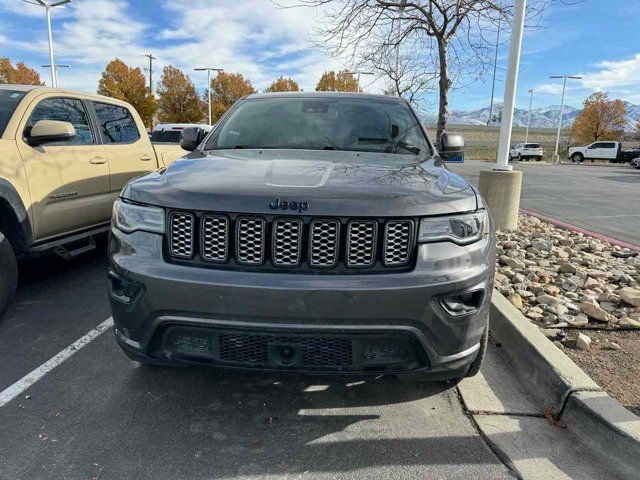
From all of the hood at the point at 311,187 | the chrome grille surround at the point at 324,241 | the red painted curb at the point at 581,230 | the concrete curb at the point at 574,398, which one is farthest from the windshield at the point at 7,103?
the red painted curb at the point at 581,230

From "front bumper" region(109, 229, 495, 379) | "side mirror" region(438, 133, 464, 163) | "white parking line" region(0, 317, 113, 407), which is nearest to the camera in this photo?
"front bumper" region(109, 229, 495, 379)

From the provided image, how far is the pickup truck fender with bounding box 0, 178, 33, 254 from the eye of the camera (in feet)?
12.1

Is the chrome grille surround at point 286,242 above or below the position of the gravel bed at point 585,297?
above

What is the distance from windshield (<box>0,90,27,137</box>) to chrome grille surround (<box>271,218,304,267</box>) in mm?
3080

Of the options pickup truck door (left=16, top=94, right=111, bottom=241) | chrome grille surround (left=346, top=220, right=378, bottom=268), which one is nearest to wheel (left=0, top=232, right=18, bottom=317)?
pickup truck door (left=16, top=94, right=111, bottom=241)

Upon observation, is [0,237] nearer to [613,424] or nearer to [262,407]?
[262,407]

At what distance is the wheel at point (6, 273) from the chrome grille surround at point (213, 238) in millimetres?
2312

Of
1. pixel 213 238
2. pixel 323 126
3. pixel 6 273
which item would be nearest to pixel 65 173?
pixel 6 273

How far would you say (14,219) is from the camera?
12.6 ft

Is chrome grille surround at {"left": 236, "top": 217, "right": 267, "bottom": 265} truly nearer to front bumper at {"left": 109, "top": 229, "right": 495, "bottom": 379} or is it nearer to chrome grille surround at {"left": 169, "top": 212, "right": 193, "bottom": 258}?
front bumper at {"left": 109, "top": 229, "right": 495, "bottom": 379}

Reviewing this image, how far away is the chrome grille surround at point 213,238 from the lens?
2197mm

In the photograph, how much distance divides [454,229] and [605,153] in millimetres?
50375

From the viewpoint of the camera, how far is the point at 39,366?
3074 millimetres

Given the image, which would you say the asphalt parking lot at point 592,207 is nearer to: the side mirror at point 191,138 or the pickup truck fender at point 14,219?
the side mirror at point 191,138
